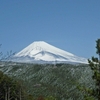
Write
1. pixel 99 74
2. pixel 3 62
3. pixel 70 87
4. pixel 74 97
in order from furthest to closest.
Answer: pixel 70 87
pixel 74 97
pixel 99 74
pixel 3 62

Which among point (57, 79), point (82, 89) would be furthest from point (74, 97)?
point (82, 89)

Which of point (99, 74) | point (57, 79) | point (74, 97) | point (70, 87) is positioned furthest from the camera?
point (57, 79)

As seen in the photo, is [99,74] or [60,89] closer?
[99,74]

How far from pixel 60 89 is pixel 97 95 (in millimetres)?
145443

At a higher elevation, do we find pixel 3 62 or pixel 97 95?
pixel 3 62

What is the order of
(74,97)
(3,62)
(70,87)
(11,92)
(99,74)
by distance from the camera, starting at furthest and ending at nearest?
1. (70,87)
2. (74,97)
3. (11,92)
4. (99,74)
5. (3,62)

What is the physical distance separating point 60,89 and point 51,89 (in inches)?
194

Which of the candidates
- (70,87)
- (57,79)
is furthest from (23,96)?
(57,79)

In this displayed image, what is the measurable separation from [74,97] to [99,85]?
123979 mm

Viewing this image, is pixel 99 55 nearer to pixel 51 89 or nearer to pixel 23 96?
pixel 23 96

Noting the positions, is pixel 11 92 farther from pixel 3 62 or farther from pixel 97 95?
pixel 3 62

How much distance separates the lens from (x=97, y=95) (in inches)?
926

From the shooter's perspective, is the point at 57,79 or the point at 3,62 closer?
the point at 3,62

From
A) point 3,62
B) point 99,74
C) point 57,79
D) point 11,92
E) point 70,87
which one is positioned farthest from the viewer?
point 57,79
